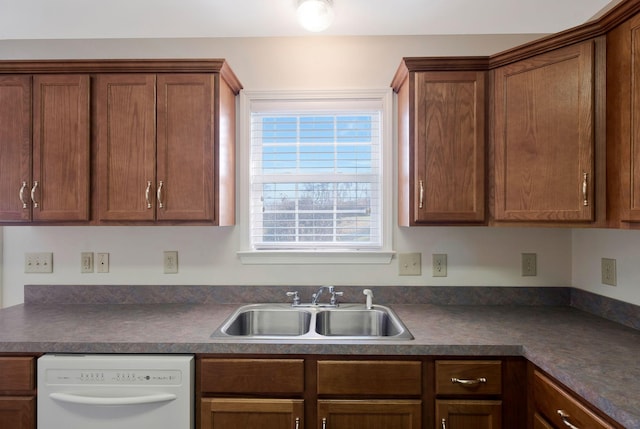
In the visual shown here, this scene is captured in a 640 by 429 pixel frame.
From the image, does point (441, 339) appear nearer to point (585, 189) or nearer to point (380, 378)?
point (380, 378)

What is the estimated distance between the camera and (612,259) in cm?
171

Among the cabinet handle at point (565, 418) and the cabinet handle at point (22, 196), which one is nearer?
the cabinet handle at point (565, 418)

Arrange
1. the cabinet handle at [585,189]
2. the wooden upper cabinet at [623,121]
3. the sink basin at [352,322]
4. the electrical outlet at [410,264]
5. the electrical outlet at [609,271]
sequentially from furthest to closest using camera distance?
the electrical outlet at [410,264]
the sink basin at [352,322]
the electrical outlet at [609,271]
the cabinet handle at [585,189]
the wooden upper cabinet at [623,121]

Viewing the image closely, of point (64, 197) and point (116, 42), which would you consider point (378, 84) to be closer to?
point (116, 42)

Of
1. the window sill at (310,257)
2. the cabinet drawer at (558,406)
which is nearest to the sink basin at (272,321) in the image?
the window sill at (310,257)

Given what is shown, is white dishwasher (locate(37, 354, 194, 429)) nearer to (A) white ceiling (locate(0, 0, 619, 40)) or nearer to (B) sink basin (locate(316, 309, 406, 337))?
(B) sink basin (locate(316, 309, 406, 337))

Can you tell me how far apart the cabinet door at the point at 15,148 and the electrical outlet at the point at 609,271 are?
2879mm

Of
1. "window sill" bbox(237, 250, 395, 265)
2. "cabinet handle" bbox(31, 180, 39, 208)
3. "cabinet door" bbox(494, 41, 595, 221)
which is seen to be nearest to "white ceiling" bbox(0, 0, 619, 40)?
"cabinet door" bbox(494, 41, 595, 221)

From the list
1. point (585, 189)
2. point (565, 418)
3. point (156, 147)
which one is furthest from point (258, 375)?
point (585, 189)

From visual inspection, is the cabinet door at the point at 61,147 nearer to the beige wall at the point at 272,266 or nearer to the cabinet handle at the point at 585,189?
the beige wall at the point at 272,266

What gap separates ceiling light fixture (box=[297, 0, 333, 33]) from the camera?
1710 millimetres

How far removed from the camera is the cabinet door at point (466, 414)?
136cm

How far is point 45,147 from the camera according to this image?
1.75 meters

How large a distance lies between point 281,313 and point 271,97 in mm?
1251
